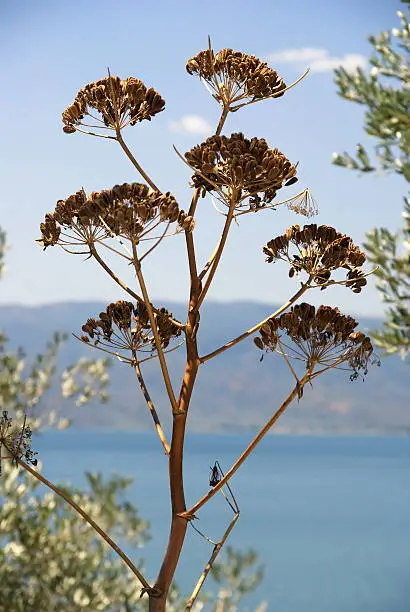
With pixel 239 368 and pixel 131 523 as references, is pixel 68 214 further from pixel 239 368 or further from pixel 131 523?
pixel 239 368

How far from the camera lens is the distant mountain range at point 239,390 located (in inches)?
2076

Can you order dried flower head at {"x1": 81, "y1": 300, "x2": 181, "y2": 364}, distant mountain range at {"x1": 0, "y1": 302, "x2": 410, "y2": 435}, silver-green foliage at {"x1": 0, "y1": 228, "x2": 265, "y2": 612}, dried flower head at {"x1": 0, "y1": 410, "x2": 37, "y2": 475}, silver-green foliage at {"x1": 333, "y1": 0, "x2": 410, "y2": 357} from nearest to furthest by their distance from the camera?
dried flower head at {"x1": 0, "y1": 410, "x2": 37, "y2": 475}, dried flower head at {"x1": 81, "y1": 300, "x2": 181, "y2": 364}, silver-green foliage at {"x1": 333, "y1": 0, "x2": 410, "y2": 357}, silver-green foliage at {"x1": 0, "y1": 228, "x2": 265, "y2": 612}, distant mountain range at {"x1": 0, "y1": 302, "x2": 410, "y2": 435}

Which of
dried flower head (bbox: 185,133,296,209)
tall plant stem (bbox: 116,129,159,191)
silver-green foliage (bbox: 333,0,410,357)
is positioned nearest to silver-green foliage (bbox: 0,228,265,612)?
silver-green foliage (bbox: 333,0,410,357)

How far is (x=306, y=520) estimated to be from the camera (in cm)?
1994

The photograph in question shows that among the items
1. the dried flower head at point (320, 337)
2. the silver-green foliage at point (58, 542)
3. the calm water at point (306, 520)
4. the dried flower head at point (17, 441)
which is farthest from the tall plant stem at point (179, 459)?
the calm water at point (306, 520)

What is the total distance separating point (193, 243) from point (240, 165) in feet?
0.88

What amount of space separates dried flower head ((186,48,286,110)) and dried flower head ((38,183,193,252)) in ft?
0.94

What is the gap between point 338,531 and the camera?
1912 centimetres

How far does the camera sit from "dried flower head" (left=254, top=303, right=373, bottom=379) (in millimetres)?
1834

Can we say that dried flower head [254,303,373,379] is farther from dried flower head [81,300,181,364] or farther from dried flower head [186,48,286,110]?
dried flower head [186,48,286,110]

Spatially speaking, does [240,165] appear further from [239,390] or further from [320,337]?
[239,390]

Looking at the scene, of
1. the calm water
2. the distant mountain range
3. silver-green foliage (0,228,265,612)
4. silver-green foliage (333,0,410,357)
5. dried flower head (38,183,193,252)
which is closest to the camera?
dried flower head (38,183,193,252)

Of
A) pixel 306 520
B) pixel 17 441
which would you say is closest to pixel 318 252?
pixel 17 441

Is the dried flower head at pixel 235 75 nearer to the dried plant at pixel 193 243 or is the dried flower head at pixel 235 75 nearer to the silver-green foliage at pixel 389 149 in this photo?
the dried plant at pixel 193 243
